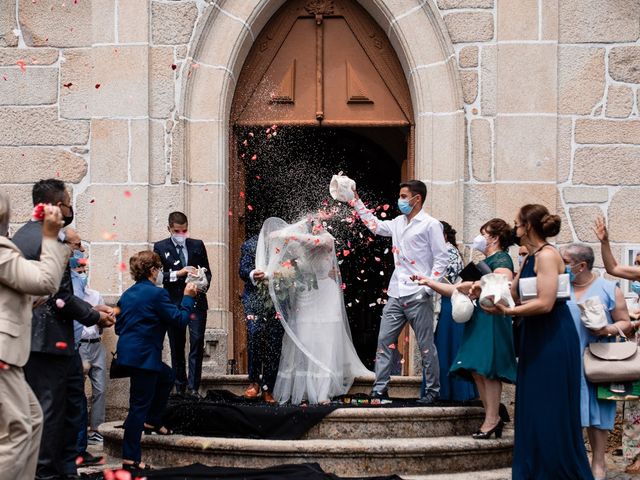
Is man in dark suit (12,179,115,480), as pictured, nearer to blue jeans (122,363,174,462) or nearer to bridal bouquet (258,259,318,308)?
blue jeans (122,363,174,462)

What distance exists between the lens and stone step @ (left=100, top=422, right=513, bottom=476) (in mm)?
7891

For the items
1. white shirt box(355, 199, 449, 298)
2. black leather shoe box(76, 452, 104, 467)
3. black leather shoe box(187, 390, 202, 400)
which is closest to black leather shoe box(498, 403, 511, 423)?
white shirt box(355, 199, 449, 298)

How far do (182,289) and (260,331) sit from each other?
87cm

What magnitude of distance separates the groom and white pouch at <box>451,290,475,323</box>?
2.98 ft

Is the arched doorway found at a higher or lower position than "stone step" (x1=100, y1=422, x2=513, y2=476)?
higher

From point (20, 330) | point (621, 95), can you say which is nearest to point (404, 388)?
point (621, 95)

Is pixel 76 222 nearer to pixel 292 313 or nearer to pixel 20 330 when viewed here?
pixel 292 313

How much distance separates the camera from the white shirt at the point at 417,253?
9.05 m

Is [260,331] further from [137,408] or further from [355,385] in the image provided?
[137,408]

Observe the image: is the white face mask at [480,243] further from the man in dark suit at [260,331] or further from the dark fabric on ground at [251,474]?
the dark fabric on ground at [251,474]

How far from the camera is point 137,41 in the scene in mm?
10711


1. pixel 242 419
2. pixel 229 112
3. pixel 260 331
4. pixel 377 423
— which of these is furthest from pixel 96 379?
pixel 377 423

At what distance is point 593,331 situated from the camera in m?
7.71

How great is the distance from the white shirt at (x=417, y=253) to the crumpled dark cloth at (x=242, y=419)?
1219mm
